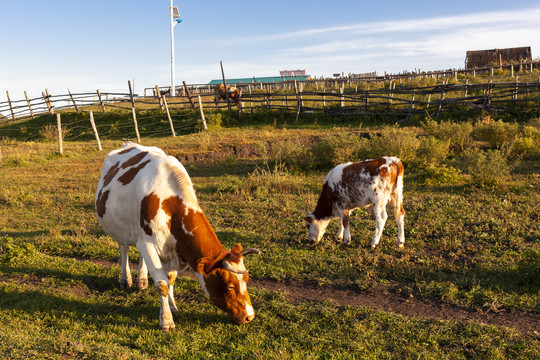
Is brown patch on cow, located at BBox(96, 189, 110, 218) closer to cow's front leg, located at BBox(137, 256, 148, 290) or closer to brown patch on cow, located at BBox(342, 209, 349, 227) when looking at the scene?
cow's front leg, located at BBox(137, 256, 148, 290)

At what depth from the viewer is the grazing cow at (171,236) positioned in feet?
12.5

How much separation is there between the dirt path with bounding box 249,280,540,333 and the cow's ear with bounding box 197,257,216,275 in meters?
1.44

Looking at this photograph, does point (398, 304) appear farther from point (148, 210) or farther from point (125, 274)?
point (125, 274)

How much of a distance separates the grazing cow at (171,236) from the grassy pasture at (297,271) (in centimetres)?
43

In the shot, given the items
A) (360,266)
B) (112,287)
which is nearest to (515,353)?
(360,266)

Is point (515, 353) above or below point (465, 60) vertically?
below

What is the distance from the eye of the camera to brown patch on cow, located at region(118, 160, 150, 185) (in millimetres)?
4516

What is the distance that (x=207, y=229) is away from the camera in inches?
159

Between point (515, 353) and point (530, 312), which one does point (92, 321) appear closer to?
point (515, 353)

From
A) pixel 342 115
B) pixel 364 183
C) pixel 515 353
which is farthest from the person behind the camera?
pixel 342 115

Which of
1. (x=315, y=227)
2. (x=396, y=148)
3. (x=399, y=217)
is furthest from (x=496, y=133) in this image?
(x=315, y=227)

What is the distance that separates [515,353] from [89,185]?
10.5 meters

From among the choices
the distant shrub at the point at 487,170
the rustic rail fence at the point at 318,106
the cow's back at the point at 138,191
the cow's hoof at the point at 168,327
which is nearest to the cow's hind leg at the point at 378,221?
the cow's back at the point at 138,191

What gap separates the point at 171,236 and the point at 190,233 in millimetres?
238
